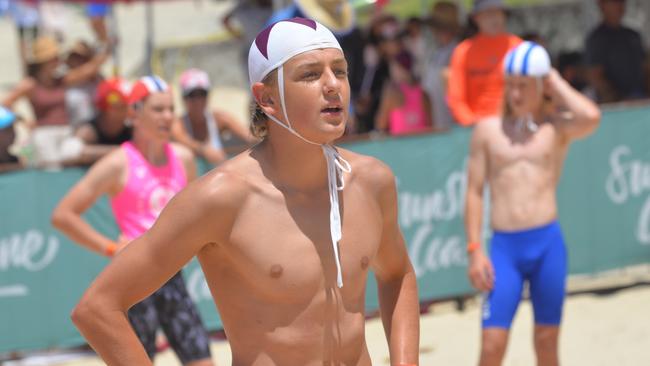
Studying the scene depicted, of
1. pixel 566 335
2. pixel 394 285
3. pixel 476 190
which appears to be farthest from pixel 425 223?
pixel 394 285

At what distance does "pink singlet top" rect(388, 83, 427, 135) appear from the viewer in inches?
402

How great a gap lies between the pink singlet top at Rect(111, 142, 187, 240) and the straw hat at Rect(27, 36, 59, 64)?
162 inches

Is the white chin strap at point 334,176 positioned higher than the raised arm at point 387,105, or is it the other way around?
the white chin strap at point 334,176

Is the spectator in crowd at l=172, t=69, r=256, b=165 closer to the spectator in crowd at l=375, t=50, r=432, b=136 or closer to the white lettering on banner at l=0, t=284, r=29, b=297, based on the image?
the white lettering on banner at l=0, t=284, r=29, b=297

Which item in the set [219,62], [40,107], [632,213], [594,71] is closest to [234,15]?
[40,107]

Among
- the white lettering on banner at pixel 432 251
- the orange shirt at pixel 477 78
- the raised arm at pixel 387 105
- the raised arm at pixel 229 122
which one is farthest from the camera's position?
the raised arm at pixel 387 105

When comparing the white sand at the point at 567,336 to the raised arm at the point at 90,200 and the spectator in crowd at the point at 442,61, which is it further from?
the raised arm at the point at 90,200

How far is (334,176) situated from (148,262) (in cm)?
60

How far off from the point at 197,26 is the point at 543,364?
23397 mm

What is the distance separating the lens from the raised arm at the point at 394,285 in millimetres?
3248

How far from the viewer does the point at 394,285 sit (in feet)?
11.2

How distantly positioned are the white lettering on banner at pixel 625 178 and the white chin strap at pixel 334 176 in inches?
254

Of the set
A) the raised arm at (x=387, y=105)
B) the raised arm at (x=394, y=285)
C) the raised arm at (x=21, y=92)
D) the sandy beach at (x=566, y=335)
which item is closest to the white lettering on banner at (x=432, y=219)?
the sandy beach at (x=566, y=335)

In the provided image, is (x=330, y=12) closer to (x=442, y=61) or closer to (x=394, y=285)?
(x=442, y=61)
